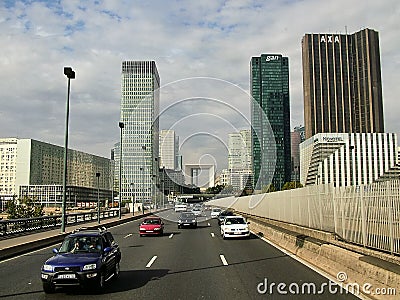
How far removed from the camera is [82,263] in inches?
405

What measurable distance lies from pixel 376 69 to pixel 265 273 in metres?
205

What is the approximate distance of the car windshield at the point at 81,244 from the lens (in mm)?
11427

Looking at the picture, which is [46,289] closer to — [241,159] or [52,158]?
[241,159]

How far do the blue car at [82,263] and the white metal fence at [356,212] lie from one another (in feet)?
24.4

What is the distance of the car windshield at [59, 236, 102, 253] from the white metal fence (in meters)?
7.74

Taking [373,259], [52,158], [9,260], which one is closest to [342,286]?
[373,259]

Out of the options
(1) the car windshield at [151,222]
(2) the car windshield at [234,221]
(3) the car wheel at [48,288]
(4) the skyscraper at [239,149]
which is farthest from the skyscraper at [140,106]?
(3) the car wheel at [48,288]

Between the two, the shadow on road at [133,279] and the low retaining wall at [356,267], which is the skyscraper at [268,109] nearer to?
the low retaining wall at [356,267]

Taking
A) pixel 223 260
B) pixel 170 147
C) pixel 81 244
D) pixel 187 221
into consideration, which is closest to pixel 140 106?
pixel 170 147

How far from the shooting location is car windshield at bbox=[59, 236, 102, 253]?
1143cm

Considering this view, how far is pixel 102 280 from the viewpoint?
420 inches

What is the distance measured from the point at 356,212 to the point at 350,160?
5131 inches
